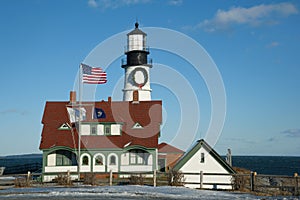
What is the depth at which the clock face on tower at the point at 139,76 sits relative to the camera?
46.6 m

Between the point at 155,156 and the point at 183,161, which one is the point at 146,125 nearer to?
the point at 155,156

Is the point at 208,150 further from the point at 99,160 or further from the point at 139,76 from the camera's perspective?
the point at 139,76

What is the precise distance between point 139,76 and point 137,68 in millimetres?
933

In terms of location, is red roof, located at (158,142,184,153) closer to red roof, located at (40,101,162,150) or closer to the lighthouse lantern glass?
red roof, located at (40,101,162,150)

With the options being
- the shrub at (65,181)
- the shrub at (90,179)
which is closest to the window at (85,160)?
the shrub at (90,179)

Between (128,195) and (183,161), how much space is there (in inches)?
465

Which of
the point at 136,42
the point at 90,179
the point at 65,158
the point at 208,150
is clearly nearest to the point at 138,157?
the point at 65,158

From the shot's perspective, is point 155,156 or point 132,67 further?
point 132,67

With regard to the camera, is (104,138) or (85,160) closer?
(85,160)

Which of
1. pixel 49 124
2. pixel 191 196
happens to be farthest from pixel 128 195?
pixel 49 124

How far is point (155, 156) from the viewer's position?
1469 inches

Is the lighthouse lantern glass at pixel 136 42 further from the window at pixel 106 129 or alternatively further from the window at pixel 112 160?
the window at pixel 112 160

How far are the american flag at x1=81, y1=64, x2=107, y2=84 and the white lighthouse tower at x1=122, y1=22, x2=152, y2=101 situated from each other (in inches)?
514

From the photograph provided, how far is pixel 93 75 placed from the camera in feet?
106
